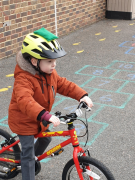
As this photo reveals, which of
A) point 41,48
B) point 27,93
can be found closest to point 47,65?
point 41,48

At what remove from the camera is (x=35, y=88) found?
272cm

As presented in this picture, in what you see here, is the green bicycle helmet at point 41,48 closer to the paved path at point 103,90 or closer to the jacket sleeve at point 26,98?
the jacket sleeve at point 26,98

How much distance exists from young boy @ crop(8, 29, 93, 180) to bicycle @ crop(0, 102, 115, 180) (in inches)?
5.7

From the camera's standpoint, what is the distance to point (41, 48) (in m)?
2.54

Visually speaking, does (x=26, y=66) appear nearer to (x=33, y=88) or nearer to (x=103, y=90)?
Result: (x=33, y=88)

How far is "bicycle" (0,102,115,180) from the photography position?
2594mm

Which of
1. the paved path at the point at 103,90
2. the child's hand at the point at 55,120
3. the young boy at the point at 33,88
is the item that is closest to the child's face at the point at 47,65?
the young boy at the point at 33,88

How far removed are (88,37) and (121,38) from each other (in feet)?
3.21

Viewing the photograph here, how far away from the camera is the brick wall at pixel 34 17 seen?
725 cm

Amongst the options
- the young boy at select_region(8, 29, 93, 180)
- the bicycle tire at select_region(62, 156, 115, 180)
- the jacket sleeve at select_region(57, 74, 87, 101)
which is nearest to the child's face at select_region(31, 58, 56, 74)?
the young boy at select_region(8, 29, 93, 180)

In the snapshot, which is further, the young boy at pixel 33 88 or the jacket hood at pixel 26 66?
the jacket hood at pixel 26 66

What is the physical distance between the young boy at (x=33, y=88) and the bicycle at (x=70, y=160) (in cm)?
14

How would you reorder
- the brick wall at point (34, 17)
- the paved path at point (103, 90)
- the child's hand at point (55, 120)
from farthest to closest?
the brick wall at point (34, 17)
the paved path at point (103, 90)
the child's hand at point (55, 120)

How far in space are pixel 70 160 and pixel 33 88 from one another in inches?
28.4
